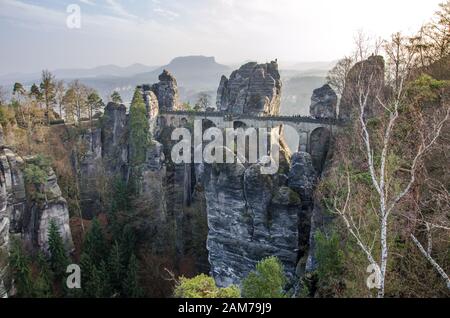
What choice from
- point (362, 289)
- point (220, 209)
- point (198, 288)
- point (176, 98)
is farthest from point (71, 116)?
point (362, 289)

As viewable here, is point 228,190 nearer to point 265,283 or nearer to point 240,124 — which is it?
point 265,283

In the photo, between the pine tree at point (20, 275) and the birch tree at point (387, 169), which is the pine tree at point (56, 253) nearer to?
the pine tree at point (20, 275)

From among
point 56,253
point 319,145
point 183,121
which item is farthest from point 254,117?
point 56,253

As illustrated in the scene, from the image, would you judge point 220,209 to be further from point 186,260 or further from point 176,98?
point 176,98

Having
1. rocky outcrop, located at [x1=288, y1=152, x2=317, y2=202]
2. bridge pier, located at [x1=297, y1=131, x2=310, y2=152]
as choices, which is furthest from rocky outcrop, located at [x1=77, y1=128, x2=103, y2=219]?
rocky outcrop, located at [x1=288, y1=152, x2=317, y2=202]

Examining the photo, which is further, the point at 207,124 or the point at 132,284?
the point at 207,124

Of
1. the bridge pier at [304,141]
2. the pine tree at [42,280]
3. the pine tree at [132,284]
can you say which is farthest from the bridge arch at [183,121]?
the pine tree at [42,280]

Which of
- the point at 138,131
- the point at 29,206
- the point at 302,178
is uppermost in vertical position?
the point at 138,131

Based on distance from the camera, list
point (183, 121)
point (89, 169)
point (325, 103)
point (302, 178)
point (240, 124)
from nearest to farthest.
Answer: point (302, 178) < point (325, 103) < point (89, 169) < point (240, 124) < point (183, 121)
